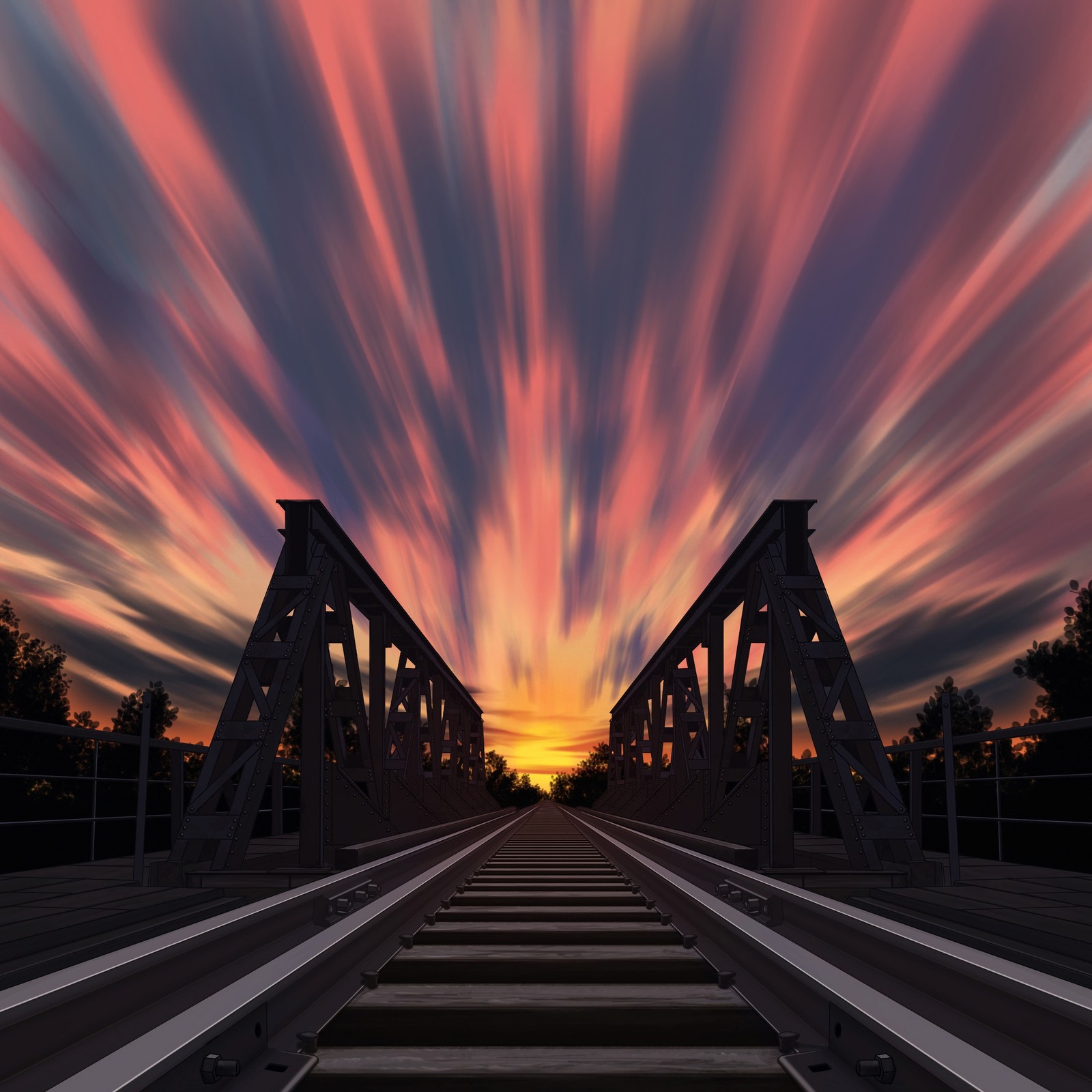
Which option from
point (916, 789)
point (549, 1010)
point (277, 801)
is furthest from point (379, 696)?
point (549, 1010)

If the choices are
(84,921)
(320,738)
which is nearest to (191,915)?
(84,921)

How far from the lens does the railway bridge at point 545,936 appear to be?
2.35 meters

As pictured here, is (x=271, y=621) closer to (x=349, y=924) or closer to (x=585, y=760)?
(x=349, y=924)

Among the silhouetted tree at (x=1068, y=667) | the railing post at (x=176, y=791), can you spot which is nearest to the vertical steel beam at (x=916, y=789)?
the railing post at (x=176, y=791)

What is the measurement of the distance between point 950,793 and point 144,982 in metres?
7.63

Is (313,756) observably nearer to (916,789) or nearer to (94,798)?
(94,798)

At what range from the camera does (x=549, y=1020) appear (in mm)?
3064

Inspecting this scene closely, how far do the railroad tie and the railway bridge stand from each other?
1 centimetres

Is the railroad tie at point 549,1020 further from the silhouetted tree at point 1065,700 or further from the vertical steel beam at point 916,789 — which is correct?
the silhouetted tree at point 1065,700

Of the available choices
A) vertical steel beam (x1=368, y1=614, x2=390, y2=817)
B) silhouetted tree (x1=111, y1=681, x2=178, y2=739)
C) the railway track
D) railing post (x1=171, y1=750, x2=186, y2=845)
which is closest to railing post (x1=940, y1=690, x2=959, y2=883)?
the railway track

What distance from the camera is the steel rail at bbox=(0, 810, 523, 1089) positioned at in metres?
2.21

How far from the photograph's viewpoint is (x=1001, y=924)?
4.72m

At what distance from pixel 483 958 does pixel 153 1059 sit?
2314 mm

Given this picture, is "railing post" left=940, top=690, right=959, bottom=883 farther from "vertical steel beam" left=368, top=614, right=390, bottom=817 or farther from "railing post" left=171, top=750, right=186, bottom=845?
"vertical steel beam" left=368, top=614, right=390, bottom=817
